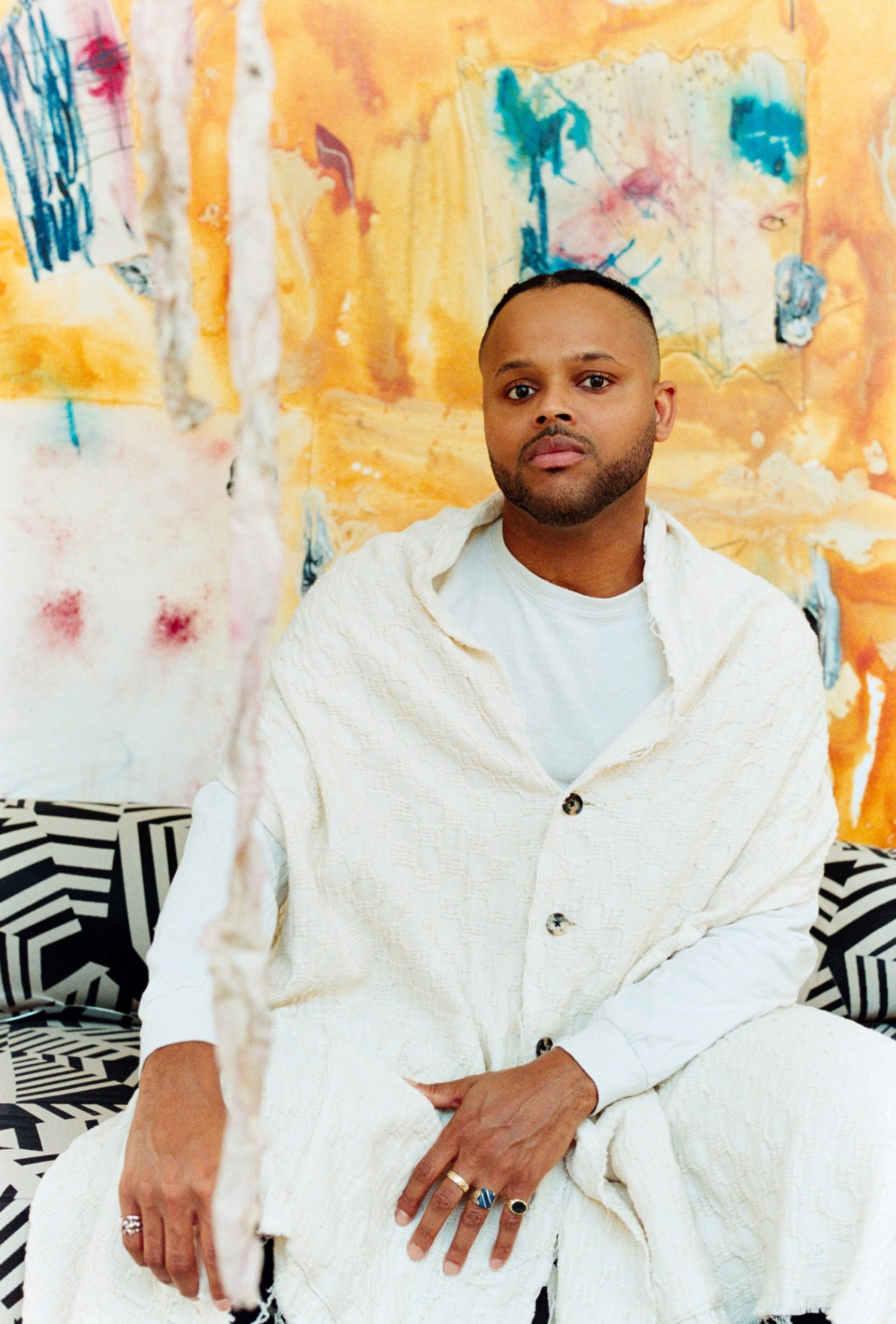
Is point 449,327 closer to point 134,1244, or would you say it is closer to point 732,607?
point 732,607

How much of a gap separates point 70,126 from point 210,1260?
207cm

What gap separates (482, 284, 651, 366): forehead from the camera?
176 centimetres

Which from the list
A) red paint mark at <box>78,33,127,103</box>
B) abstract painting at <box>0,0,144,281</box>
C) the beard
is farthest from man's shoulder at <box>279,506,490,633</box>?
red paint mark at <box>78,33,127,103</box>

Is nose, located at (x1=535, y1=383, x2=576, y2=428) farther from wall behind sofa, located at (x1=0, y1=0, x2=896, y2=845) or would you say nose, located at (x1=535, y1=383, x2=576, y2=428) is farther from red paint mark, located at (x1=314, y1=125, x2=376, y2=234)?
red paint mark, located at (x1=314, y1=125, x2=376, y2=234)

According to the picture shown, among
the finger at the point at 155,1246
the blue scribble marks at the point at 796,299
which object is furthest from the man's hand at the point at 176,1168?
the blue scribble marks at the point at 796,299

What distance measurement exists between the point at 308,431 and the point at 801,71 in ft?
3.90

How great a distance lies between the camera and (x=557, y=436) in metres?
1.71

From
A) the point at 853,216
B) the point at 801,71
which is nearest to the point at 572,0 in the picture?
the point at 801,71

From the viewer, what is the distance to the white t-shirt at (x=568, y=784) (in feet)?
4.71

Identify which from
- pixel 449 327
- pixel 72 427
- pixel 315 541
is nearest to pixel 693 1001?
pixel 315 541

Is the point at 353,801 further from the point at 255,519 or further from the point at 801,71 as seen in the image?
the point at 801,71

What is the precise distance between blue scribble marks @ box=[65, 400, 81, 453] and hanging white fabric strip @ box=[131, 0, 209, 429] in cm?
177

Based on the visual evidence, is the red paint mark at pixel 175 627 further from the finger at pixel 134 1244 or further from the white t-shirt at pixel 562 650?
the finger at pixel 134 1244

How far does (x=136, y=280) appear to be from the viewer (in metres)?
2.38
